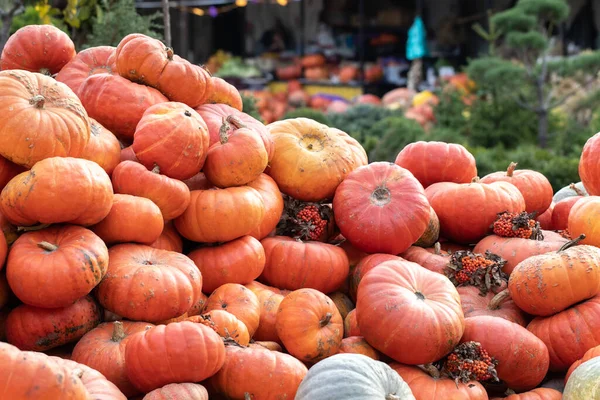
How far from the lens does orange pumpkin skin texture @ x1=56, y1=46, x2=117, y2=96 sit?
3329 mm

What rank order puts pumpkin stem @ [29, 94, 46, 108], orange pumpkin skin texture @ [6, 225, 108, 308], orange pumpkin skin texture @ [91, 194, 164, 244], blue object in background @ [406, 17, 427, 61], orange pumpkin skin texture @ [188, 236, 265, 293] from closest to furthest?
orange pumpkin skin texture @ [6, 225, 108, 308], pumpkin stem @ [29, 94, 46, 108], orange pumpkin skin texture @ [91, 194, 164, 244], orange pumpkin skin texture @ [188, 236, 265, 293], blue object in background @ [406, 17, 427, 61]

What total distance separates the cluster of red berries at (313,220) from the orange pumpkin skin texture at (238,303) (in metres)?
0.60

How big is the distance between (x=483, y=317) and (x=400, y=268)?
0.38m

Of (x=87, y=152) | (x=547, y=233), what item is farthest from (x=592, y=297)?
(x=87, y=152)

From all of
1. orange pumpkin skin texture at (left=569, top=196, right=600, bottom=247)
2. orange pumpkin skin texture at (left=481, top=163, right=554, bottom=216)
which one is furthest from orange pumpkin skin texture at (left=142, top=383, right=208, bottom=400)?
orange pumpkin skin texture at (left=481, top=163, right=554, bottom=216)

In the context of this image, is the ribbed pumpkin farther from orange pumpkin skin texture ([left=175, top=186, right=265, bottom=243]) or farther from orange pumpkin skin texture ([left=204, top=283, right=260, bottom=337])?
orange pumpkin skin texture ([left=175, top=186, right=265, bottom=243])

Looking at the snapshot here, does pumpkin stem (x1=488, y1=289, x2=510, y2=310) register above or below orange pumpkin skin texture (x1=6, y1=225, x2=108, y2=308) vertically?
below

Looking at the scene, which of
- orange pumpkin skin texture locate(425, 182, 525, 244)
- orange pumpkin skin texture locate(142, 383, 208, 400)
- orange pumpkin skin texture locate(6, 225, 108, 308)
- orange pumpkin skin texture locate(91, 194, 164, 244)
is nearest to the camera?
orange pumpkin skin texture locate(142, 383, 208, 400)

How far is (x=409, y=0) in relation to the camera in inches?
647

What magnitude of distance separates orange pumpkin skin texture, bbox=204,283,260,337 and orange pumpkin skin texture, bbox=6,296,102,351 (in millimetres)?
510

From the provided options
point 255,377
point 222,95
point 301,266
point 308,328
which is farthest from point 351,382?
point 222,95

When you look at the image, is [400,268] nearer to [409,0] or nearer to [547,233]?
[547,233]

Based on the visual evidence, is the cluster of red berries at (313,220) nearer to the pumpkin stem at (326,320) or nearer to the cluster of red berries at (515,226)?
the pumpkin stem at (326,320)

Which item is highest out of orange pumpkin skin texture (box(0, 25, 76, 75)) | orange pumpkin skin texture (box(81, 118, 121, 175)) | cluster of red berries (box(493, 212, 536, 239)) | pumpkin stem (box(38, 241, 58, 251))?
orange pumpkin skin texture (box(0, 25, 76, 75))
